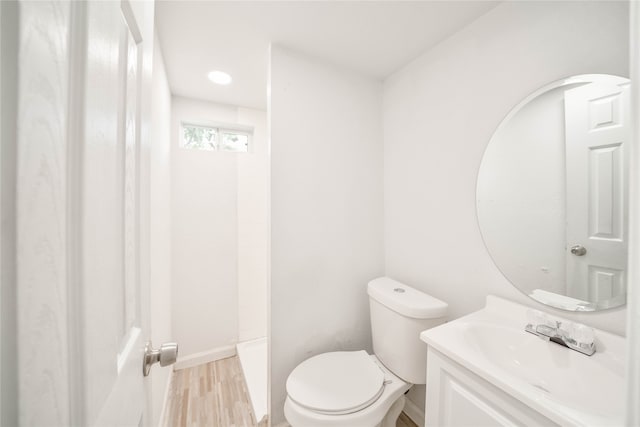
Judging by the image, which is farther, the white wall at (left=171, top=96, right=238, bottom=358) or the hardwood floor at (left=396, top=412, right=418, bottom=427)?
the white wall at (left=171, top=96, right=238, bottom=358)

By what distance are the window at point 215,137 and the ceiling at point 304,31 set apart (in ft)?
1.77

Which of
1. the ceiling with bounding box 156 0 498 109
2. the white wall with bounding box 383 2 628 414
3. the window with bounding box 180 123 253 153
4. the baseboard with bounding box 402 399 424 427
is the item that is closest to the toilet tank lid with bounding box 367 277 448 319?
→ the white wall with bounding box 383 2 628 414

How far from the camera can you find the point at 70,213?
25 centimetres

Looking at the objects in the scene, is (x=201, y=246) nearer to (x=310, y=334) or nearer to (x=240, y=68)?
(x=310, y=334)

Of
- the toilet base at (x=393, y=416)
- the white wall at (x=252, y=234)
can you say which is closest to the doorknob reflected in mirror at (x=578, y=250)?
the toilet base at (x=393, y=416)

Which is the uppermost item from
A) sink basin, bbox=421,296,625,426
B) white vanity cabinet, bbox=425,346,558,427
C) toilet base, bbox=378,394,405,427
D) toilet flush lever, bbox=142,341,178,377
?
toilet flush lever, bbox=142,341,178,377

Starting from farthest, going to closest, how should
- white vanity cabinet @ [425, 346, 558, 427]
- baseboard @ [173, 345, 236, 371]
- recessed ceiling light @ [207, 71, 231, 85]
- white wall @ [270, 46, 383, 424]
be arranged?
baseboard @ [173, 345, 236, 371]
recessed ceiling light @ [207, 71, 231, 85]
white wall @ [270, 46, 383, 424]
white vanity cabinet @ [425, 346, 558, 427]

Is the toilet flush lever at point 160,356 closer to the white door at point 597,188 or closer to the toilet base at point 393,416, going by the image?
the toilet base at point 393,416

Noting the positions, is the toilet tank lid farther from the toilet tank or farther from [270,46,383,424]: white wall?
[270,46,383,424]: white wall

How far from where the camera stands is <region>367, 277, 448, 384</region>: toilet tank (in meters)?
1.20

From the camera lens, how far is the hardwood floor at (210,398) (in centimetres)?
148

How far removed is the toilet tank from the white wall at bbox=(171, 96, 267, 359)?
4.27ft

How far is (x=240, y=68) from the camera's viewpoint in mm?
1648

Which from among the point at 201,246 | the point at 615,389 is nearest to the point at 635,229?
the point at 615,389
